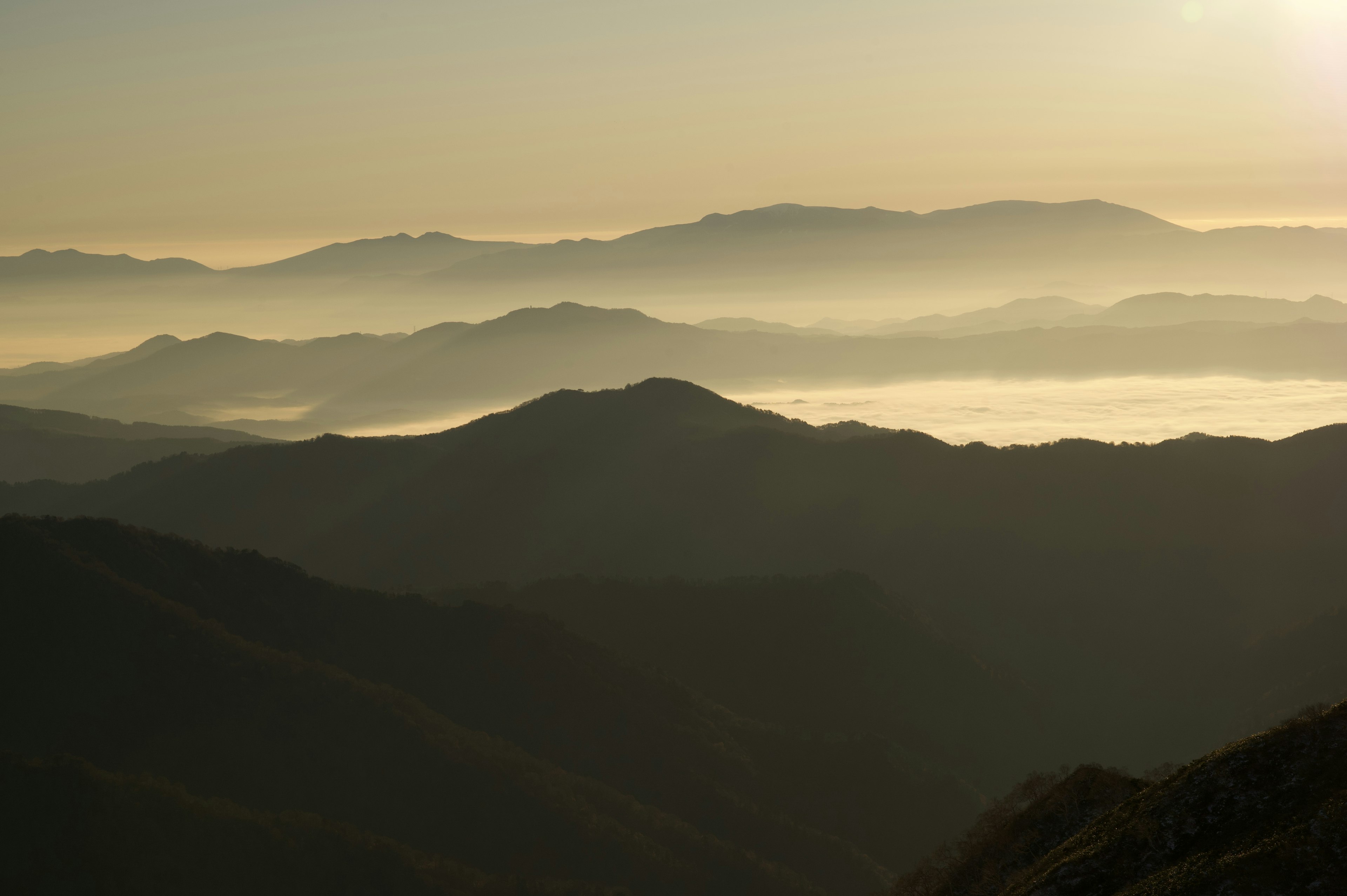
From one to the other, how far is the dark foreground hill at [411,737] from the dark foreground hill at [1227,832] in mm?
31416

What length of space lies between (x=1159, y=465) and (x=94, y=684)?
120600 millimetres

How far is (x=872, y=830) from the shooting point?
6775 cm

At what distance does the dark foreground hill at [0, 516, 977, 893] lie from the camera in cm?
5316

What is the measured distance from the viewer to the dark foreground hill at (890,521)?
10238cm

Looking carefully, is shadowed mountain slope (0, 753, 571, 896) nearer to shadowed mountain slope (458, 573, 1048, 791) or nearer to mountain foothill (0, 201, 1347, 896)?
mountain foothill (0, 201, 1347, 896)

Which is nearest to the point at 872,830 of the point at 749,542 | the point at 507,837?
the point at 507,837

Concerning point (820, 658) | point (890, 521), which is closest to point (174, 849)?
point (820, 658)

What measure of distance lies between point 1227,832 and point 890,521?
4090 inches

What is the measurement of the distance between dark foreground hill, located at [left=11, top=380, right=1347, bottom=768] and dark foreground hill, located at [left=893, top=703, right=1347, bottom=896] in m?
66.7

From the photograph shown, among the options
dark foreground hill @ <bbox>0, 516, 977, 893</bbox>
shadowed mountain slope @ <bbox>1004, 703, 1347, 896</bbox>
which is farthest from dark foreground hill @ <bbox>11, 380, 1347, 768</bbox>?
shadowed mountain slope @ <bbox>1004, 703, 1347, 896</bbox>

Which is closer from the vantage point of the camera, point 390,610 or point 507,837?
point 507,837

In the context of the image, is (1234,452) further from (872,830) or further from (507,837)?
(507,837)

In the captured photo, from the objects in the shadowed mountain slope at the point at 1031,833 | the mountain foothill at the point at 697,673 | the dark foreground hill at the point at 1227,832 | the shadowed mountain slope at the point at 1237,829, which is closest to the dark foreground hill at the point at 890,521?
the mountain foothill at the point at 697,673

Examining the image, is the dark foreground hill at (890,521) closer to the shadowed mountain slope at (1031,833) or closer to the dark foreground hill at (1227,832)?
the shadowed mountain slope at (1031,833)
